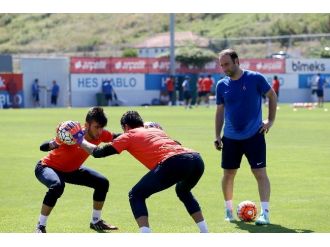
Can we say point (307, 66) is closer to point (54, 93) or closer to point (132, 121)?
point (54, 93)

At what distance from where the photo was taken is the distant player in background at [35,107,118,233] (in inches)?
372

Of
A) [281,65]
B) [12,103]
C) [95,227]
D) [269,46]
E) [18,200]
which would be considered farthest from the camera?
[269,46]

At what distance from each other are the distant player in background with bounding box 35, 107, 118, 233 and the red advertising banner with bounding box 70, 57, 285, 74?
43186 mm

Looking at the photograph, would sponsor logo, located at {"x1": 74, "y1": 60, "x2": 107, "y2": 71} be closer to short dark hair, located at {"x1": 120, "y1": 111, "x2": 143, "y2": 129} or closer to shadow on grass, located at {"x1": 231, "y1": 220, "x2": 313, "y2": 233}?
shadow on grass, located at {"x1": 231, "y1": 220, "x2": 313, "y2": 233}

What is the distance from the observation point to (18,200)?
12500 mm

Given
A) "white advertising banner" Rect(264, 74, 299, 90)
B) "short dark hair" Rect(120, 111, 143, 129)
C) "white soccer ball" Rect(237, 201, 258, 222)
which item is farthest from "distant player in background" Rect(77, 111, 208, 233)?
"white advertising banner" Rect(264, 74, 299, 90)

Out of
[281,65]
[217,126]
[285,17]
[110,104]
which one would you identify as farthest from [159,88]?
[217,126]

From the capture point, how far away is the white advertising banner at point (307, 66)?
59156mm

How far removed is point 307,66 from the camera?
59.8 m

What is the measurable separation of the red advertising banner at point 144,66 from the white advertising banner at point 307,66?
56cm

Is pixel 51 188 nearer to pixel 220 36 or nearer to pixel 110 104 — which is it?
pixel 110 104

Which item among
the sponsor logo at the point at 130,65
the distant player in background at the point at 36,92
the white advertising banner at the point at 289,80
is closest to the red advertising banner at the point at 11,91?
the distant player in background at the point at 36,92

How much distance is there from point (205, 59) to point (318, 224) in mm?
49210

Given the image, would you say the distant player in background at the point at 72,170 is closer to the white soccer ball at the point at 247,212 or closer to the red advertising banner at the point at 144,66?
the white soccer ball at the point at 247,212
